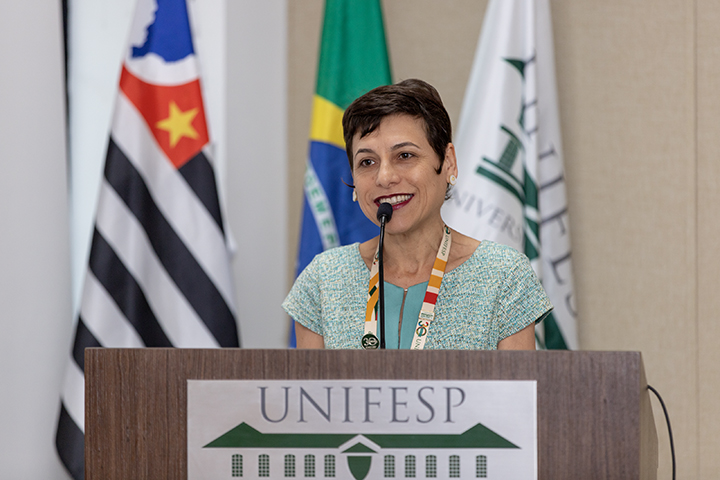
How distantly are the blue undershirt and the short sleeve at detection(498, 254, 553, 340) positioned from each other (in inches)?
7.1

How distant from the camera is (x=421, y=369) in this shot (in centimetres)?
103

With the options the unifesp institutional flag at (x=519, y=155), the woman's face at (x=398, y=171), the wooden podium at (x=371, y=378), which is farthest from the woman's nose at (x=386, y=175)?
the unifesp institutional flag at (x=519, y=155)

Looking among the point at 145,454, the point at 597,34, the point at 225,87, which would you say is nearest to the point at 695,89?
the point at 597,34

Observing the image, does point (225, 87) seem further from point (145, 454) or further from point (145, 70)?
point (145, 454)

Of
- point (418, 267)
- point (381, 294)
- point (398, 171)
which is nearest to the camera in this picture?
point (381, 294)

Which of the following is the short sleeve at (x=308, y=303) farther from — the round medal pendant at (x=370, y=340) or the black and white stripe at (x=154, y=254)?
the black and white stripe at (x=154, y=254)

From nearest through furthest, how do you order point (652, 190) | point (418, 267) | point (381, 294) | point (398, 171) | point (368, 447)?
point (368, 447)
point (381, 294)
point (398, 171)
point (418, 267)
point (652, 190)

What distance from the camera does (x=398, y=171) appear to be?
153cm

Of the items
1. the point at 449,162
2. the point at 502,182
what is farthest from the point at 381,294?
the point at 502,182

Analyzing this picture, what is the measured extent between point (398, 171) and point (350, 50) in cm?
151

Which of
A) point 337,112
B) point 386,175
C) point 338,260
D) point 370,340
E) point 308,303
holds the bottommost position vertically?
point 370,340

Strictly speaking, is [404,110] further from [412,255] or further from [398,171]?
[412,255]

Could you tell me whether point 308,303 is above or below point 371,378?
above

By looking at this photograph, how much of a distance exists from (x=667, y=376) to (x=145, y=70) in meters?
2.32
